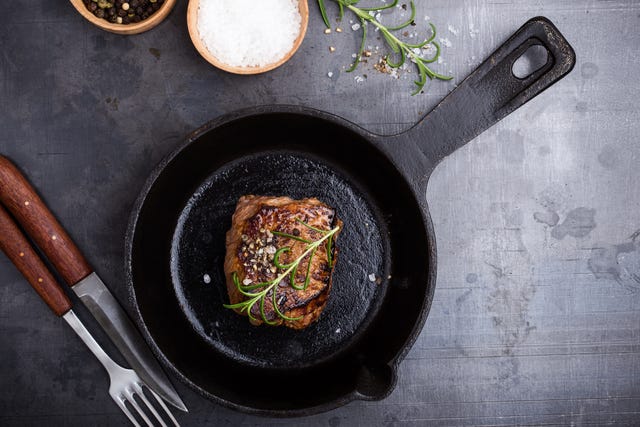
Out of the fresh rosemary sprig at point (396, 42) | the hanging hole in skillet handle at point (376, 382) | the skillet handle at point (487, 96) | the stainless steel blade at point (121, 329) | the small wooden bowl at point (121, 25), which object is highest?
the small wooden bowl at point (121, 25)

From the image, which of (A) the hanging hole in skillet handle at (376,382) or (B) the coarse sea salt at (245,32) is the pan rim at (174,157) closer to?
(A) the hanging hole in skillet handle at (376,382)

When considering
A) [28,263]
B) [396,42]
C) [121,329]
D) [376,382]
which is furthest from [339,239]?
[28,263]

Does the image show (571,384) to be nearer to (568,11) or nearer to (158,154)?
(568,11)

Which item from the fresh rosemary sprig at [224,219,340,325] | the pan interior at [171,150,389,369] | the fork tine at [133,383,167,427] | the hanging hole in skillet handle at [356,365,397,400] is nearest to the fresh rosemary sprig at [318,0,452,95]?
the pan interior at [171,150,389,369]

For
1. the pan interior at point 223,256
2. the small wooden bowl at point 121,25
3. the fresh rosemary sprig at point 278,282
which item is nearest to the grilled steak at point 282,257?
the fresh rosemary sprig at point 278,282

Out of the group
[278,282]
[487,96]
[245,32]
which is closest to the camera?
[278,282]

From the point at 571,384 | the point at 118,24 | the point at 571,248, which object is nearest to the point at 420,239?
the point at 571,248

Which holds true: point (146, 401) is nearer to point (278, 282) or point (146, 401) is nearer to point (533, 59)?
point (278, 282)
